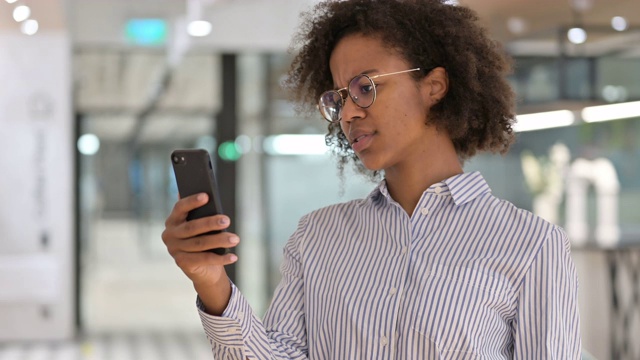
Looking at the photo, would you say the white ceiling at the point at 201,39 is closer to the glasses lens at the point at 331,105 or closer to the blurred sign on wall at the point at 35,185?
the blurred sign on wall at the point at 35,185

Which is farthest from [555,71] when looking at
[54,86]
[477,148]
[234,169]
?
[477,148]

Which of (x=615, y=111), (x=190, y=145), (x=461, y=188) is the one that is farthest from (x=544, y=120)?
(x=461, y=188)

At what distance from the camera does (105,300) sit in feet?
27.0

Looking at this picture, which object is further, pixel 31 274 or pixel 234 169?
pixel 234 169

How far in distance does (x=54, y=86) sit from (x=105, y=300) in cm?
200

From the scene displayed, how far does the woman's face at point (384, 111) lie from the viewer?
1.48 metres

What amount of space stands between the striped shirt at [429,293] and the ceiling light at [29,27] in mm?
5798

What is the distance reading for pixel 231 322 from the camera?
1.33 metres

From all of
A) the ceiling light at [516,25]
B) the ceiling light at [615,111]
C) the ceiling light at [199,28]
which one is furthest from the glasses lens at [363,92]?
the ceiling light at [199,28]

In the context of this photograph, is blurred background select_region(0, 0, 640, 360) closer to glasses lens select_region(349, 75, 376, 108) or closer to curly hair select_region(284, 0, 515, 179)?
curly hair select_region(284, 0, 515, 179)

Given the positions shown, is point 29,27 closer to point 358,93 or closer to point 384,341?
point 358,93

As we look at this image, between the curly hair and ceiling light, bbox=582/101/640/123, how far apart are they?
17.1 feet

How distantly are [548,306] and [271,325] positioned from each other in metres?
0.46

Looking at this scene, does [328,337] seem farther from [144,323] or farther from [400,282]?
[144,323]
